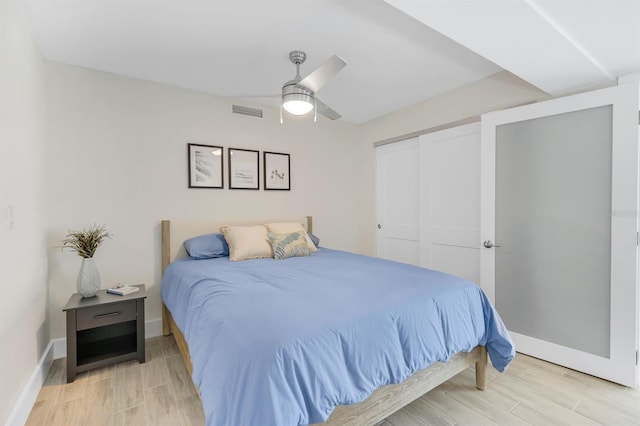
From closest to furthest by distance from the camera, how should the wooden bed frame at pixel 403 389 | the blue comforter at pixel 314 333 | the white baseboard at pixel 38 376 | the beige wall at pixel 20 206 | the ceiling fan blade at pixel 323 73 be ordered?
1. the blue comforter at pixel 314 333
2. the wooden bed frame at pixel 403 389
3. the beige wall at pixel 20 206
4. the white baseboard at pixel 38 376
5. the ceiling fan blade at pixel 323 73

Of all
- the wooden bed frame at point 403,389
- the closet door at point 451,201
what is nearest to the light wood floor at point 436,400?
the wooden bed frame at point 403,389

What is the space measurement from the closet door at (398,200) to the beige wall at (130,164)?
1.33m

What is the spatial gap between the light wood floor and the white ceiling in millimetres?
2265

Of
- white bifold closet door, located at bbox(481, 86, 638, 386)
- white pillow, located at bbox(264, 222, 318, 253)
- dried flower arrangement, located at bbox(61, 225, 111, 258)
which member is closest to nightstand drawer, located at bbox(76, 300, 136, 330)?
dried flower arrangement, located at bbox(61, 225, 111, 258)

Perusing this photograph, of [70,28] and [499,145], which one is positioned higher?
[70,28]

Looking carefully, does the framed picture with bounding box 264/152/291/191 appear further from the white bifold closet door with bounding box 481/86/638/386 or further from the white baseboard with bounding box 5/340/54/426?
the white baseboard with bounding box 5/340/54/426

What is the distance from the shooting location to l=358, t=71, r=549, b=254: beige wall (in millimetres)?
2812

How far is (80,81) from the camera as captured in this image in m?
2.69

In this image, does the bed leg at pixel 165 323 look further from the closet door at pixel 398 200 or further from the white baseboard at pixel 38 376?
the closet door at pixel 398 200

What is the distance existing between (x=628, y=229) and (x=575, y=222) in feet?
0.99

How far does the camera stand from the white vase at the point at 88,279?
239cm

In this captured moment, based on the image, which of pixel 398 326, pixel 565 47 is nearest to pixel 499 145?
pixel 565 47

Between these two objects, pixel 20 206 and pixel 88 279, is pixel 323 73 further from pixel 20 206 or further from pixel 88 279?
pixel 88 279

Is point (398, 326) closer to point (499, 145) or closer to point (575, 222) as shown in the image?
point (575, 222)
